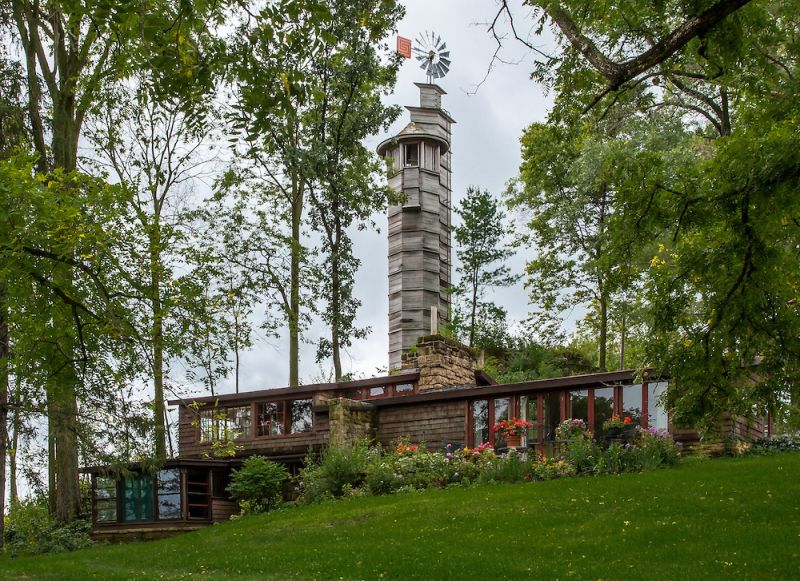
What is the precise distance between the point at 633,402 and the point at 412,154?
70.0ft

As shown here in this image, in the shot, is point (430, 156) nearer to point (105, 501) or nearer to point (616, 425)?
point (616, 425)

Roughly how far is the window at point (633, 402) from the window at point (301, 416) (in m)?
8.82

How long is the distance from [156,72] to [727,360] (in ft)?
28.7

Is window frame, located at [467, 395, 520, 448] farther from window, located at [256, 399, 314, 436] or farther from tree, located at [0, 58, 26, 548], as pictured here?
tree, located at [0, 58, 26, 548]

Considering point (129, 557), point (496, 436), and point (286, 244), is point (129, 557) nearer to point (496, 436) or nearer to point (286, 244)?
point (496, 436)

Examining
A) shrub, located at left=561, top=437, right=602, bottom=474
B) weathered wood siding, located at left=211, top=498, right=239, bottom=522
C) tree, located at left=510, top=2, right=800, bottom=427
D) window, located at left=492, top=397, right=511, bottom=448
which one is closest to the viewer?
tree, located at left=510, top=2, right=800, bottom=427

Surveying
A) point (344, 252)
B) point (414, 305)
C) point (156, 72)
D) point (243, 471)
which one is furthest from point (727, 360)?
point (414, 305)

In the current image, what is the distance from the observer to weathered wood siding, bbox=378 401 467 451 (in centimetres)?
2448

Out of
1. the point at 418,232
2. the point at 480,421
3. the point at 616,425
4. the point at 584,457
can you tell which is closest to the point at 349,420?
the point at 480,421

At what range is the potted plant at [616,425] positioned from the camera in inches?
855

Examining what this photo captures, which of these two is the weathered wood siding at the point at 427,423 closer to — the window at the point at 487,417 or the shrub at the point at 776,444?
the window at the point at 487,417

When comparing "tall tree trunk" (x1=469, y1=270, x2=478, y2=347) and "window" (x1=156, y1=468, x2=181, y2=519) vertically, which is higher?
"tall tree trunk" (x1=469, y1=270, x2=478, y2=347)

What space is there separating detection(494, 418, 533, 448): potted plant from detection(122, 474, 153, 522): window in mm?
9725

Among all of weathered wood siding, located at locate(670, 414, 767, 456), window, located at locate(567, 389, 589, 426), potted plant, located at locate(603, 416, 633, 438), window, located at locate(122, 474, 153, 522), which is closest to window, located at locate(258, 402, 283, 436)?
window, located at locate(122, 474, 153, 522)
